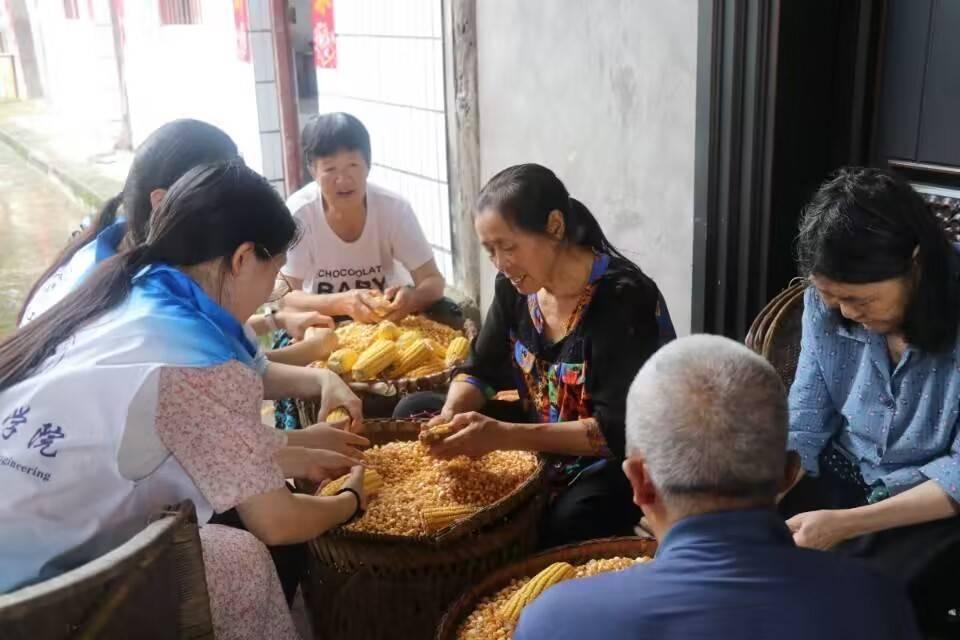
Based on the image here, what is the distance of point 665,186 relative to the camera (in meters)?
3.36

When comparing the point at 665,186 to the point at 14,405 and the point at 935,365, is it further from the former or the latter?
the point at 14,405

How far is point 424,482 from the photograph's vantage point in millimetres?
2572

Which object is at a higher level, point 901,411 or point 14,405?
point 14,405

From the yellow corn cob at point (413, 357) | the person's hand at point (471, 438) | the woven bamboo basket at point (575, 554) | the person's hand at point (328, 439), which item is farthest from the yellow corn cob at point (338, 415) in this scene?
the woven bamboo basket at point (575, 554)

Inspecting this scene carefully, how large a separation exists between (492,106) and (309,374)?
195 cm

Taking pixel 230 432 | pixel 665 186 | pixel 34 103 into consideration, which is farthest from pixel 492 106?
pixel 34 103

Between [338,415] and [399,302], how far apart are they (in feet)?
3.35

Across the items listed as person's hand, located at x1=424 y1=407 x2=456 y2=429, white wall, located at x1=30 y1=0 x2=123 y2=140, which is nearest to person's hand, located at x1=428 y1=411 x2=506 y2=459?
person's hand, located at x1=424 y1=407 x2=456 y2=429

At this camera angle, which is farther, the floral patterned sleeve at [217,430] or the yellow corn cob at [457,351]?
the yellow corn cob at [457,351]

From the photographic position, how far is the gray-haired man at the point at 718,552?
→ 1.23m

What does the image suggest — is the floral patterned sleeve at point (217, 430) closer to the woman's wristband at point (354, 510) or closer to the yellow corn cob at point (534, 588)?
the woman's wristband at point (354, 510)

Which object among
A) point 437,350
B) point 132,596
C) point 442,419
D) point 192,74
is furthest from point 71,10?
point 132,596

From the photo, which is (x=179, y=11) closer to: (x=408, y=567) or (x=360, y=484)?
(x=360, y=484)

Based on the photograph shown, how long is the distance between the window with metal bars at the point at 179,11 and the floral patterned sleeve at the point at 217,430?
7349 mm
